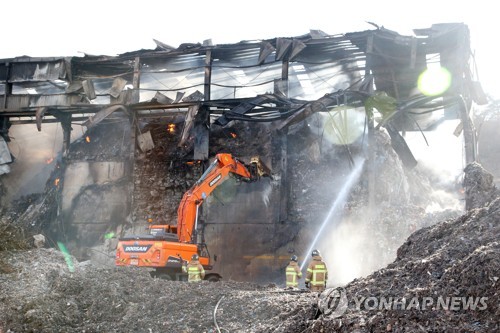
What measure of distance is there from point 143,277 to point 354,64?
37.1ft

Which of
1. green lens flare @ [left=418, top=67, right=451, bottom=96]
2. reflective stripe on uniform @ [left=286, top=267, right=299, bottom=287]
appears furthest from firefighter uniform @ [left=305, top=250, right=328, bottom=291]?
green lens flare @ [left=418, top=67, right=451, bottom=96]

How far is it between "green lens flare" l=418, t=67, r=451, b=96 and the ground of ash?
1024 cm

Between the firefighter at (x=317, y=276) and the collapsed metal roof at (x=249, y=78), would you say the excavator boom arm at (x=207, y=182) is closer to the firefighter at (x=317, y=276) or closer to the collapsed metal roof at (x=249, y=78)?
the collapsed metal roof at (x=249, y=78)

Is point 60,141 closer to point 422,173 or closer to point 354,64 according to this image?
point 354,64

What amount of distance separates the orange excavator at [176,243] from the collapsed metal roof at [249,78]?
339 cm

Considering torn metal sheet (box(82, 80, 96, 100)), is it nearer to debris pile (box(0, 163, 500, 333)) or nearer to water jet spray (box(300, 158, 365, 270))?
debris pile (box(0, 163, 500, 333))

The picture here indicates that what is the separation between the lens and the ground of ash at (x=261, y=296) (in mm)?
5238

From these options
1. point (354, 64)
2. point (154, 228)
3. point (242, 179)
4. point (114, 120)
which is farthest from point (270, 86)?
point (154, 228)

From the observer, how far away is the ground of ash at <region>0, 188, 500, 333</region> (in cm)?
524

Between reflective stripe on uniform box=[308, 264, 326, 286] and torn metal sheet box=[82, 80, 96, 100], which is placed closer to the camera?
reflective stripe on uniform box=[308, 264, 326, 286]

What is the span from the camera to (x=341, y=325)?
18.5ft

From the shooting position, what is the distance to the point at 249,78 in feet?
63.9

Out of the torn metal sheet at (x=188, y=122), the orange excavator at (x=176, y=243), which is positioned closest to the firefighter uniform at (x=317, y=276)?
the orange excavator at (x=176, y=243)

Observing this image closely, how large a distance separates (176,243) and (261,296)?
3962 mm
